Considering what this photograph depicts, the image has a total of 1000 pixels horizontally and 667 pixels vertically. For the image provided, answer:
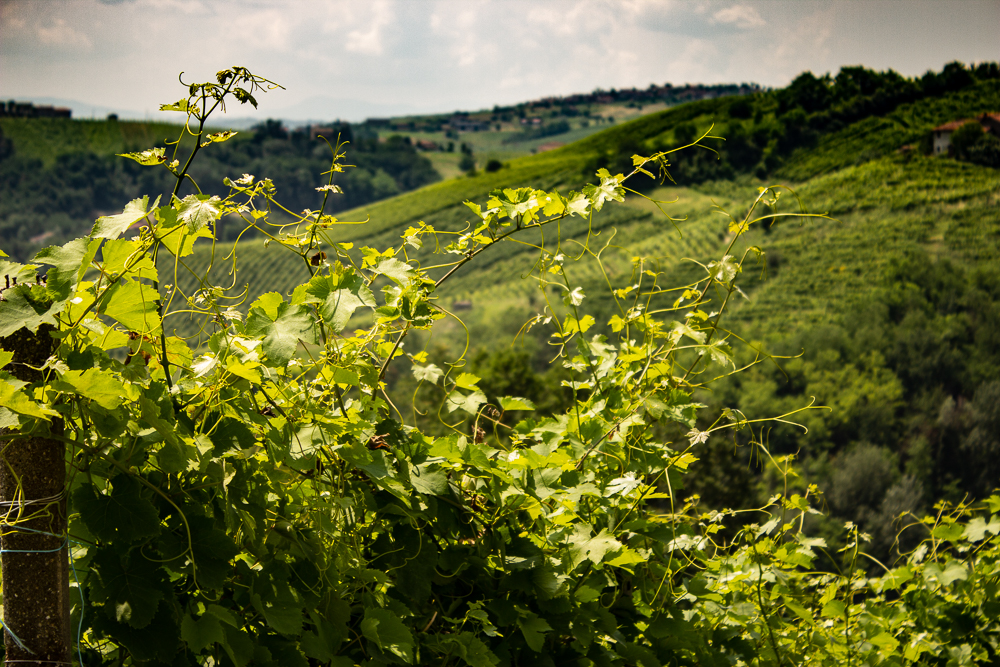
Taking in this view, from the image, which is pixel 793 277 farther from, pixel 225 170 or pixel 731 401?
pixel 225 170

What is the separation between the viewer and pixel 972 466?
29578mm

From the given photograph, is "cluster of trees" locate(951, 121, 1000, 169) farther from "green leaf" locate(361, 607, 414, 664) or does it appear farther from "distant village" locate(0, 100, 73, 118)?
"distant village" locate(0, 100, 73, 118)

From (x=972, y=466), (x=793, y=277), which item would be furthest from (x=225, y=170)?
(x=972, y=466)

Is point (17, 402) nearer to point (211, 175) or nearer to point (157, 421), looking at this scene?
Result: point (157, 421)

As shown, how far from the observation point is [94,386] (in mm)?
807

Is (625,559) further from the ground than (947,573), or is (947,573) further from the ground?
(625,559)

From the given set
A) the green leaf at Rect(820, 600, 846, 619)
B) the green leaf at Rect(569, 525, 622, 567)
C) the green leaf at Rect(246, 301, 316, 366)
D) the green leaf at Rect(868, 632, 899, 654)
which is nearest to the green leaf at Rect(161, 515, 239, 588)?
the green leaf at Rect(246, 301, 316, 366)

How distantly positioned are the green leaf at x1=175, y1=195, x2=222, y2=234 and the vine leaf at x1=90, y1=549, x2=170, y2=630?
0.49 metres

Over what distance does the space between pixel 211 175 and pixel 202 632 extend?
2716 inches

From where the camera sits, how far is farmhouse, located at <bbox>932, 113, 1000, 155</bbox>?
3678 centimetres

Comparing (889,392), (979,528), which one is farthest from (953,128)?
(979,528)

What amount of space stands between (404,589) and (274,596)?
0.26 m

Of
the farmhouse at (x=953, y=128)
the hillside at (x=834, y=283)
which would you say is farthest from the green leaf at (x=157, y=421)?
the farmhouse at (x=953, y=128)

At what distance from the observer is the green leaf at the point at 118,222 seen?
3.08 ft
